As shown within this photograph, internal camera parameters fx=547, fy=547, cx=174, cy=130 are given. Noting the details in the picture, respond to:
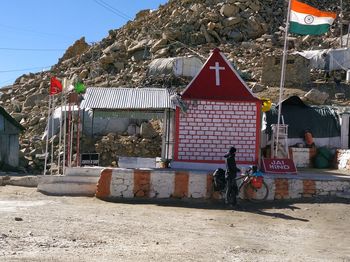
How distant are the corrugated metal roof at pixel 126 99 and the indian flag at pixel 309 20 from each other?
4805 mm

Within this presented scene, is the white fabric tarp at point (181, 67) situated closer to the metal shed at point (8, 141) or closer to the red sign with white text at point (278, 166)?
the metal shed at point (8, 141)

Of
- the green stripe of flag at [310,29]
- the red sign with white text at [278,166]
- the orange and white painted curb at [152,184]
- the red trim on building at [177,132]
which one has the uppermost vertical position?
the green stripe of flag at [310,29]

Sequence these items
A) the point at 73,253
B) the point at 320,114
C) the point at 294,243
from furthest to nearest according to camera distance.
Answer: the point at 320,114, the point at 294,243, the point at 73,253

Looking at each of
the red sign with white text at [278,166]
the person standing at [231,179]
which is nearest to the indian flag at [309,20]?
the red sign with white text at [278,166]

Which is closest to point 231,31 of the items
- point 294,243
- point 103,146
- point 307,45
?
point 307,45

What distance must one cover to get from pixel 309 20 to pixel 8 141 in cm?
1552

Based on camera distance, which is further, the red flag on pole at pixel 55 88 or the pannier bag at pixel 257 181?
the red flag on pole at pixel 55 88

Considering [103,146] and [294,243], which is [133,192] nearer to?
[294,243]

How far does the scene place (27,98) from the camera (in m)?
40.6

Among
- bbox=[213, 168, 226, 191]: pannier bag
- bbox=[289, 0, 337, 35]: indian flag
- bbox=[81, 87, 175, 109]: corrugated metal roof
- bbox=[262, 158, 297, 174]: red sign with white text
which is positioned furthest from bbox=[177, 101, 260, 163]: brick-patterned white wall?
bbox=[289, 0, 337, 35]: indian flag

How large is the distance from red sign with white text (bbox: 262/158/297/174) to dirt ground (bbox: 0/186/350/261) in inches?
80.4

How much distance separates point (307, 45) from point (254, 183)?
31205mm

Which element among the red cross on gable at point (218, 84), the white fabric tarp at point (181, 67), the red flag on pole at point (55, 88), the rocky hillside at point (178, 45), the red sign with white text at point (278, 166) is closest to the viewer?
the red sign with white text at point (278, 166)

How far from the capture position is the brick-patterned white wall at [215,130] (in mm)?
17594
